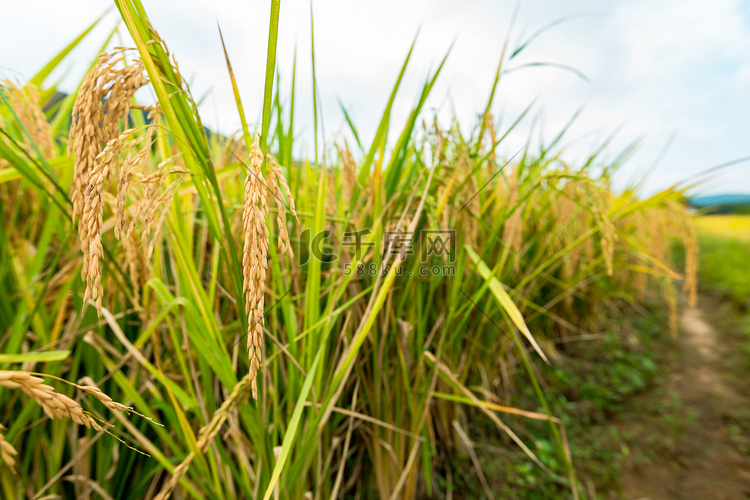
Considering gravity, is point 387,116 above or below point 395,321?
above

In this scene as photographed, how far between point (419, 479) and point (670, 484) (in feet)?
3.90

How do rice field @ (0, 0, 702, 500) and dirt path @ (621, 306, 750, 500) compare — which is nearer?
rice field @ (0, 0, 702, 500)

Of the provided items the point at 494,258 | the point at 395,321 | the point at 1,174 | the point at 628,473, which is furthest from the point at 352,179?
the point at 628,473

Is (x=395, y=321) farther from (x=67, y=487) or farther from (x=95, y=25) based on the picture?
(x=95, y=25)

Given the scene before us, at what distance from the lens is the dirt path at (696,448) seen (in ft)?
5.24

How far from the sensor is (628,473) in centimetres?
167

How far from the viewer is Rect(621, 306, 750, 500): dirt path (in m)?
1.60

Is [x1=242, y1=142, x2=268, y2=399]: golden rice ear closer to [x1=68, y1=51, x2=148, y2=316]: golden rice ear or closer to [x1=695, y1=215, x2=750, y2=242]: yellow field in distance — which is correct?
[x1=68, y1=51, x2=148, y2=316]: golden rice ear

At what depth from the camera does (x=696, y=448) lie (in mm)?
1862

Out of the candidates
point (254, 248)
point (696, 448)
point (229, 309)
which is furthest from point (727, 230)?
point (254, 248)

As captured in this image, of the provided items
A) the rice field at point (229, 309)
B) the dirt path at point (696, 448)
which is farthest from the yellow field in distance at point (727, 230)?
the rice field at point (229, 309)

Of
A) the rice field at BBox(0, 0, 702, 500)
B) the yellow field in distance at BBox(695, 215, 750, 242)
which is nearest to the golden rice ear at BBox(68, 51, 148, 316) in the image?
the rice field at BBox(0, 0, 702, 500)

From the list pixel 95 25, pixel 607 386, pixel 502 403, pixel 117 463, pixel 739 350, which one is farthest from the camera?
pixel 739 350

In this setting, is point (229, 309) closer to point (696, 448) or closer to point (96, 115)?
point (96, 115)
